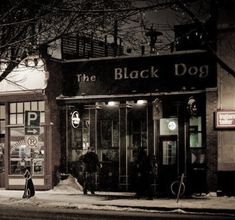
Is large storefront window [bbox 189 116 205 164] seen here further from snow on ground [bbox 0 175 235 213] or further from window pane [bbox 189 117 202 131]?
snow on ground [bbox 0 175 235 213]

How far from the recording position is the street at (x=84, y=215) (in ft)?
57.5

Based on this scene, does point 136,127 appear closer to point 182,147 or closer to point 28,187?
point 182,147

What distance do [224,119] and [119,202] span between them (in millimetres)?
5484

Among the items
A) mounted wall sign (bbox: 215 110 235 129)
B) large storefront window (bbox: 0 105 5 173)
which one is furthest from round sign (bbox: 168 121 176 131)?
large storefront window (bbox: 0 105 5 173)

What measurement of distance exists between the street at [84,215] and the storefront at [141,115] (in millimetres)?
6203

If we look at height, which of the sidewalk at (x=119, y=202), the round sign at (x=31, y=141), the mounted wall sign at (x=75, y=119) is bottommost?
the sidewalk at (x=119, y=202)

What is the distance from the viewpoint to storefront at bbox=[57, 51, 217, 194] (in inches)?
996

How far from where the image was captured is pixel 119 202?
2175 centimetres

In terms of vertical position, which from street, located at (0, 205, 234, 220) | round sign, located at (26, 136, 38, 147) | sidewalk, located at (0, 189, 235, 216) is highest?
round sign, located at (26, 136, 38, 147)

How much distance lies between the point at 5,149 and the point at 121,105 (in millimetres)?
5999

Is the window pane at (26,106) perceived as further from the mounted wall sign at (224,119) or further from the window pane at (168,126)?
the mounted wall sign at (224,119)

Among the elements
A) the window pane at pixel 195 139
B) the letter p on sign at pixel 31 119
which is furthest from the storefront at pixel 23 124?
the window pane at pixel 195 139

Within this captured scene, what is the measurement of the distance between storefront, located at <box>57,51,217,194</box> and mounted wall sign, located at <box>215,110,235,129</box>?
64cm

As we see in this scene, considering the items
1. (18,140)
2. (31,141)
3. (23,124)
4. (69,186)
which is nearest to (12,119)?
(23,124)
